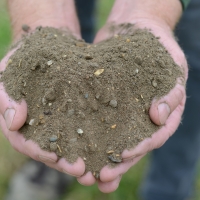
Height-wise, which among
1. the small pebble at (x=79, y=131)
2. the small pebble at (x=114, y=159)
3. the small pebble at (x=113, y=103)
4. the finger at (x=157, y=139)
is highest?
the small pebble at (x=113, y=103)

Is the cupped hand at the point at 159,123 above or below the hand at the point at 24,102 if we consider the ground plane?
below

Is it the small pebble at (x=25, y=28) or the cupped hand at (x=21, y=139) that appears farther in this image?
the small pebble at (x=25, y=28)

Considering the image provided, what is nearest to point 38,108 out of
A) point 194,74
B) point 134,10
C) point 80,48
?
point 80,48

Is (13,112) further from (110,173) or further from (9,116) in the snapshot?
(110,173)

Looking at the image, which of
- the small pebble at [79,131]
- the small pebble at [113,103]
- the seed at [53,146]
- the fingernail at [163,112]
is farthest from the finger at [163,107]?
the seed at [53,146]

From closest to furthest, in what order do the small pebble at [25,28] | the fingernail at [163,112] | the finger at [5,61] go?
the fingernail at [163,112] < the finger at [5,61] < the small pebble at [25,28]

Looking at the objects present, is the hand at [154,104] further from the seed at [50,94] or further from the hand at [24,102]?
the seed at [50,94]

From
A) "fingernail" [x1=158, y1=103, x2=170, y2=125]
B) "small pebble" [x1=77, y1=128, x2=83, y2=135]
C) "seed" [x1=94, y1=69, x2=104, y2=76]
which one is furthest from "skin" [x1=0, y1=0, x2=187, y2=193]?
"seed" [x1=94, y1=69, x2=104, y2=76]
